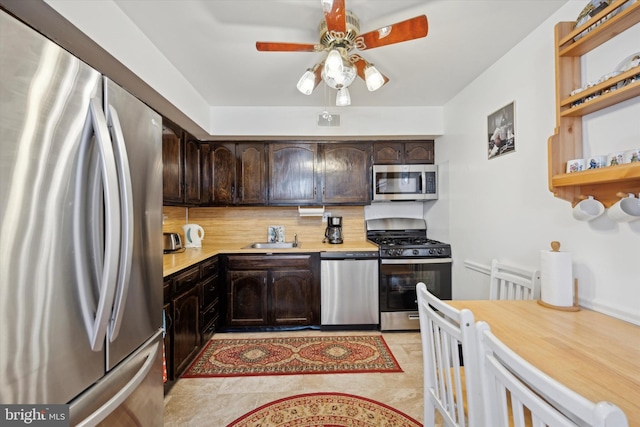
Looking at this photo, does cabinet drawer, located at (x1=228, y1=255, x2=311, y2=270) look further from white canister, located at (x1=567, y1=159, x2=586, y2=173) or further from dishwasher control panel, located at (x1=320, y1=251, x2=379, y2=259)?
white canister, located at (x1=567, y1=159, x2=586, y2=173)

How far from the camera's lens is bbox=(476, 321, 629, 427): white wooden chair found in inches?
18.1

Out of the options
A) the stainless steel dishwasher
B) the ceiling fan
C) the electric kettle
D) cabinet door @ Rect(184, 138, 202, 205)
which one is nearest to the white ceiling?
the ceiling fan

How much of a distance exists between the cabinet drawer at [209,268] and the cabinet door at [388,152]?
2.15 metres

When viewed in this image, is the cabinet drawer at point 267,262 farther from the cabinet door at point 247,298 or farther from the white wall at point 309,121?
the white wall at point 309,121

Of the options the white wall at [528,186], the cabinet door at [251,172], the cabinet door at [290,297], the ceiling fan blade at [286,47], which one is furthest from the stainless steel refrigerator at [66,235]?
the cabinet door at [251,172]

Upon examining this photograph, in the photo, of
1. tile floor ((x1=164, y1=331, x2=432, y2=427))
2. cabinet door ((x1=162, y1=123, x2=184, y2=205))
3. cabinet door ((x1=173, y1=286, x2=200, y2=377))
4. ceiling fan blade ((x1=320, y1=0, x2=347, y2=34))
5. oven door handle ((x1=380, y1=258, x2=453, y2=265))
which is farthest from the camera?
oven door handle ((x1=380, y1=258, x2=453, y2=265))

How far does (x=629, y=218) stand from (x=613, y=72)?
64 cm

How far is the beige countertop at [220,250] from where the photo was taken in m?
2.20

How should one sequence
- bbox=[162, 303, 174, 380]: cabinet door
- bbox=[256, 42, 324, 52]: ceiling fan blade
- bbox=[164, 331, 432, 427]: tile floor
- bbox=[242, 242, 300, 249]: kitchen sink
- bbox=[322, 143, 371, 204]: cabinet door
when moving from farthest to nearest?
bbox=[242, 242, 300, 249]: kitchen sink, bbox=[322, 143, 371, 204]: cabinet door, bbox=[162, 303, 174, 380]: cabinet door, bbox=[164, 331, 432, 427]: tile floor, bbox=[256, 42, 324, 52]: ceiling fan blade

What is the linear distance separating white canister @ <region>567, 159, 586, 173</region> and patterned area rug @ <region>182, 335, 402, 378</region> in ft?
6.08

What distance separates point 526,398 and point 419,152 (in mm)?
3116

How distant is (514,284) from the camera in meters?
1.83

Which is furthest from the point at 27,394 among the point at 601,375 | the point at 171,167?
the point at 171,167

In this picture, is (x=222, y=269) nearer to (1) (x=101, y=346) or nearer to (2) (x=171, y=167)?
(2) (x=171, y=167)
